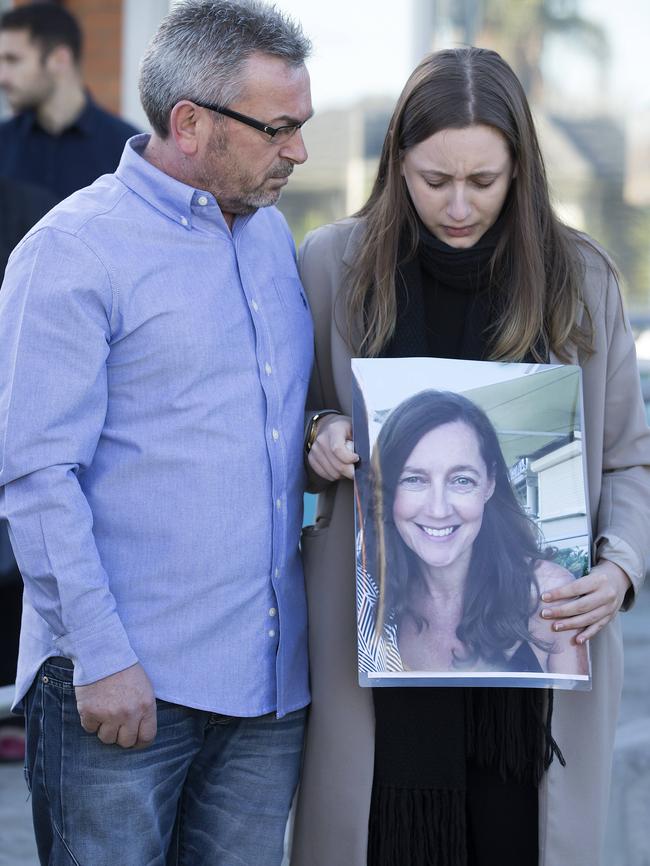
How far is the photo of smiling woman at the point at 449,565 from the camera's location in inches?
84.0

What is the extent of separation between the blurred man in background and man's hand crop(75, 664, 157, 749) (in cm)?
315

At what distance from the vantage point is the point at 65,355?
1985 millimetres

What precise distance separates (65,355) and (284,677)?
717 mm

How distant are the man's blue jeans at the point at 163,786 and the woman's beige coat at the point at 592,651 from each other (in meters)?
0.08

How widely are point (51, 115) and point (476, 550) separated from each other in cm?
347

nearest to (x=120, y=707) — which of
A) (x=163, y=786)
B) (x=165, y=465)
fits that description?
(x=163, y=786)

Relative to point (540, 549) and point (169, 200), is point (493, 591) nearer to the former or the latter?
point (540, 549)

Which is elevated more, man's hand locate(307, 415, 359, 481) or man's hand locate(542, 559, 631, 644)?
man's hand locate(307, 415, 359, 481)

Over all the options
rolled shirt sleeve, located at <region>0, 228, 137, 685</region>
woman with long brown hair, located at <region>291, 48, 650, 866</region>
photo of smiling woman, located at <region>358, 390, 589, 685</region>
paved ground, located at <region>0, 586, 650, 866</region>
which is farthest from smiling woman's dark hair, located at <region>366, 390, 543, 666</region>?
paved ground, located at <region>0, 586, 650, 866</region>

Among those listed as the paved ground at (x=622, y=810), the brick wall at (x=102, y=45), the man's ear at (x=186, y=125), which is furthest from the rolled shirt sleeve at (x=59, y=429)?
the brick wall at (x=102, y=45)

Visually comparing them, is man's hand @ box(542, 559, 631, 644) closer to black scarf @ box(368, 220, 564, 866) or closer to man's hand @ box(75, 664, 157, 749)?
black scarf @ box(368, 220, 564, 866)

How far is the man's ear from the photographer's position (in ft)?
7.09

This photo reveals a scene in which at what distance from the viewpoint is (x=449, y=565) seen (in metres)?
2.14

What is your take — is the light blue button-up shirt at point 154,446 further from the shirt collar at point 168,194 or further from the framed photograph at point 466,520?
the framed photograph at point 466,520
